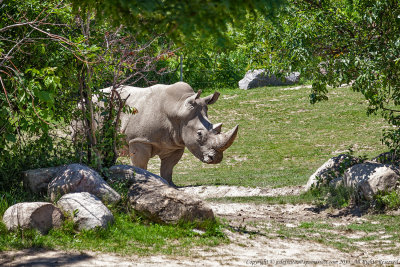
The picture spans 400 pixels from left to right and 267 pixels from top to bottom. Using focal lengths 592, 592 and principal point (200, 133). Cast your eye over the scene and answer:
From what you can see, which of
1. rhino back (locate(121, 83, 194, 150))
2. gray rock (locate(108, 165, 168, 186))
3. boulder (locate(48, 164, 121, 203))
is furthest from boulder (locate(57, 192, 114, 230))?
rhino back (locate(121, 83, 194, 150))

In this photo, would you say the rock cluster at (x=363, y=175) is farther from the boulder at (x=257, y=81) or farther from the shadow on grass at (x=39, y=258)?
the boulder at (x=257, y=81)

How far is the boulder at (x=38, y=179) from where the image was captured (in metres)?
9.23

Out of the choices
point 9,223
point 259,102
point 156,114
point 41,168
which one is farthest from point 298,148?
point 9,223

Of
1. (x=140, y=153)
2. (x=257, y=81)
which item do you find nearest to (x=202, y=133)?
(x=140, y=153)

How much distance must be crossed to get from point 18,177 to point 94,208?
216 cm

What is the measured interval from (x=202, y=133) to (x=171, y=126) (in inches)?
37.5

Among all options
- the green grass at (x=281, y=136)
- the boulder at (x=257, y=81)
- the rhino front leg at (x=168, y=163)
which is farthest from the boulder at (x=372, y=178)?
the boulder at (x=257, y=81)

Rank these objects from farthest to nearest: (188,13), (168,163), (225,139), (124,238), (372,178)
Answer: (168,163), (225,139), (372,178), (124,238), (188,13)

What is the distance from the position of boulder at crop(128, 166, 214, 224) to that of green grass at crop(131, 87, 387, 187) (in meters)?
5.68

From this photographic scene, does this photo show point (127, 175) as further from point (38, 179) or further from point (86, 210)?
point (86, 210)

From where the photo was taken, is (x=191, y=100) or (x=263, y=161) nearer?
(x=191, y=100)

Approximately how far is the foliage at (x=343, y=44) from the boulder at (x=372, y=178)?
837 millimetres

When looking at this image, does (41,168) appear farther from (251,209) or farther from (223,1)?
(223,1)

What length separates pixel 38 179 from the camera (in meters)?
9.24
